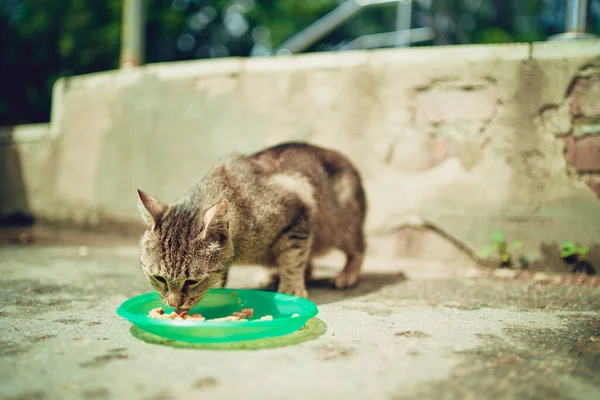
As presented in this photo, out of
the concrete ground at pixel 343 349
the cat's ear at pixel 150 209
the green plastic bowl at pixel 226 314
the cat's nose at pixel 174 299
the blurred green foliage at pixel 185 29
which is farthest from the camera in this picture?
the blurred green foliage at pixel 185 29

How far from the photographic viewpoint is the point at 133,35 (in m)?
4.90

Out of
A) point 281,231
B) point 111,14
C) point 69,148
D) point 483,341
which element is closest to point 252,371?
point 483,341

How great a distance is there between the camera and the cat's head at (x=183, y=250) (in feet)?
6.68

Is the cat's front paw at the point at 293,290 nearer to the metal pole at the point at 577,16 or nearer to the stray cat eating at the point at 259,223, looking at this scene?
the stray cat eating at the point at 259,223

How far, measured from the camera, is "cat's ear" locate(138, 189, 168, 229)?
2.15 m

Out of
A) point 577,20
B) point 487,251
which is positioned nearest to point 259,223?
point 487,251

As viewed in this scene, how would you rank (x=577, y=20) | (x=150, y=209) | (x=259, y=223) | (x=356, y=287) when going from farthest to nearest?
1. (x=577, y=20)
2. (x=356, y=287)
3. (x=259, y=223)
4. (x=150, y=209)

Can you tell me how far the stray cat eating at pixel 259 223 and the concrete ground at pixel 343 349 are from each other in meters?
A: 0.28

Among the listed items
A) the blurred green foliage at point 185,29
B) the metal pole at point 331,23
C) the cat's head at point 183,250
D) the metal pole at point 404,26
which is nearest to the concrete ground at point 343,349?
the cat's head at point 183,250

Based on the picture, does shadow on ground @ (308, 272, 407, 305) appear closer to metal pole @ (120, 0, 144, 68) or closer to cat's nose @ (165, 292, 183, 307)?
cat's nose @ (165, 292, 183, 307)

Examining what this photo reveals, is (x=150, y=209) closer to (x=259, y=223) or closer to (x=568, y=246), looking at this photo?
(x=259, y=223)

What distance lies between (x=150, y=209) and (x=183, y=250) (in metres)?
0.27

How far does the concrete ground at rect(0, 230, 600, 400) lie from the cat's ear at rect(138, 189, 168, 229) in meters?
0.46

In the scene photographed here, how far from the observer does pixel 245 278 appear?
3354 millimetres
